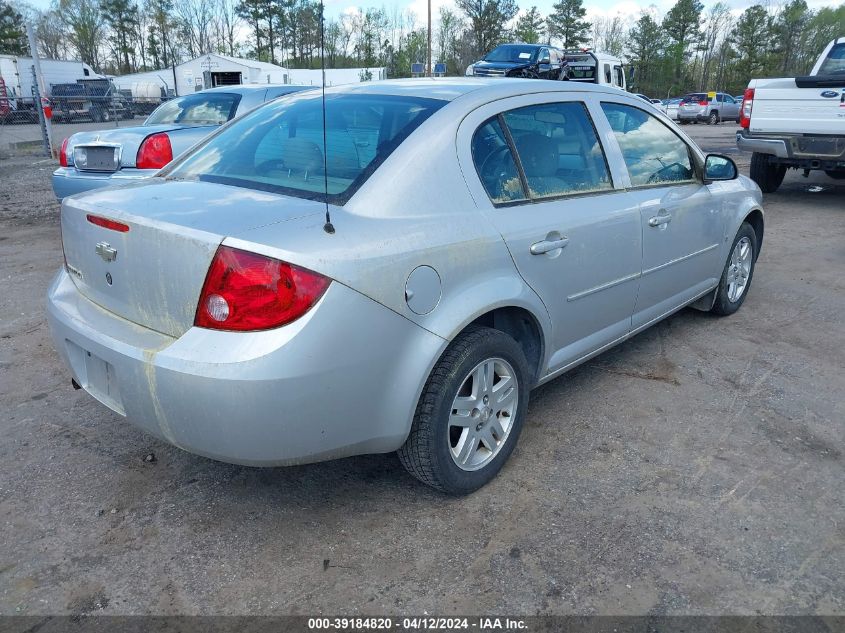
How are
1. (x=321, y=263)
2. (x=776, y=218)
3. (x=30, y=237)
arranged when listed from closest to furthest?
(x=321, y=263)
(x=30, y=237)
(x=776, y=218)

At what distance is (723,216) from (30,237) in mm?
7078

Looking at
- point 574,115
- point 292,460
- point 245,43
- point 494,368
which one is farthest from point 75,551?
point 245,43

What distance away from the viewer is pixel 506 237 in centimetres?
268

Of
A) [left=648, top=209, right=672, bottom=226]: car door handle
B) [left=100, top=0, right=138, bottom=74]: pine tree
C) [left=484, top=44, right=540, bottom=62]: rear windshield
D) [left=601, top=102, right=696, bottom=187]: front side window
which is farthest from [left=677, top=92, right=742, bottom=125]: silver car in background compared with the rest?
[left=100, top=0, right=138, bottom=74]: pine tree

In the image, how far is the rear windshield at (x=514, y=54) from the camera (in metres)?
17.6

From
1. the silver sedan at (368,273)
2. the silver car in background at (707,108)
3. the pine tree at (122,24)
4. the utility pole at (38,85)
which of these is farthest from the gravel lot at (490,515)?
the pine tree at (122,24)

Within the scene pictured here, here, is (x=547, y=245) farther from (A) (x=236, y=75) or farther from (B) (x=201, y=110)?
(A) (x=236, y=75)

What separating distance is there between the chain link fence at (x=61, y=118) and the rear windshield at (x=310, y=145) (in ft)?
46.3

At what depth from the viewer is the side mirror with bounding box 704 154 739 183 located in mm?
4117

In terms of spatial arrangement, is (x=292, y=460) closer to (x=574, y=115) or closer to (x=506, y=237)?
(x=506, y=237)

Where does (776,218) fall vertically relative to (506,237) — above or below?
below

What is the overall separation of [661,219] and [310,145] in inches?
76.4

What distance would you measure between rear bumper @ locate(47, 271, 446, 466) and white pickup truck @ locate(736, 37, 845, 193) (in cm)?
807

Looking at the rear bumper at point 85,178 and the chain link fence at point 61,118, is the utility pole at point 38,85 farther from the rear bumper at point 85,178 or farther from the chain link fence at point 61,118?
the rear bumper at point 85,178
